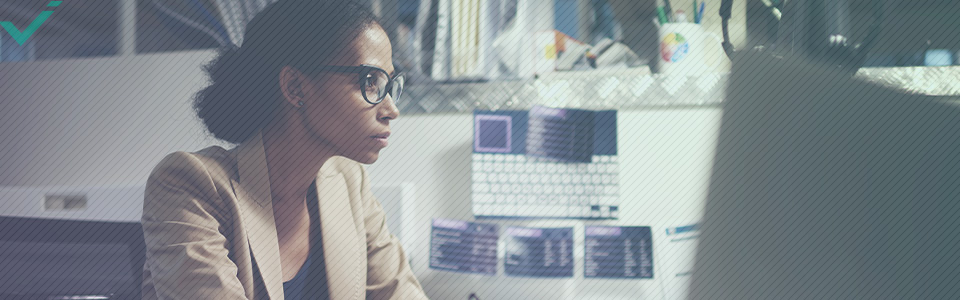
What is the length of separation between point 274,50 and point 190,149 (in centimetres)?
35

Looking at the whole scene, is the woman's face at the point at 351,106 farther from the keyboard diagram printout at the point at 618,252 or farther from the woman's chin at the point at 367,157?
the keyboard diagram printout at the point at 618,252

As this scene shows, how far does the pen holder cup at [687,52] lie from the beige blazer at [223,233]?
44 centimetres

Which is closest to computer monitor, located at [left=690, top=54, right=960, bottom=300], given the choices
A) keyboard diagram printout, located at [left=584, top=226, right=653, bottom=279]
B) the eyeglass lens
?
the eyeglass lens

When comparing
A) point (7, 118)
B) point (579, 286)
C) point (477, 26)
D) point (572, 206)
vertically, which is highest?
point (477, 26)

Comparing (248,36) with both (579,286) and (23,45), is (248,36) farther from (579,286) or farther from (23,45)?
(579,286)

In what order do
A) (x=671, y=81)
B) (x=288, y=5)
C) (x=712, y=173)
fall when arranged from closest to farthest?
1. (x=712, y=173)
2. (x=288, y=5)
3. (x=671, y=81)

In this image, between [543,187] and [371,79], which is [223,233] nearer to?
[371,79]

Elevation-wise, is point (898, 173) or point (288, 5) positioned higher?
point (288, 5)

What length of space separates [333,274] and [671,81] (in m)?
0.47

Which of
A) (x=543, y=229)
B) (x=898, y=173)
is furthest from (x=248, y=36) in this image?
(x=898, y=173)

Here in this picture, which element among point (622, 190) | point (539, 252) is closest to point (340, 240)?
point (539, 252)

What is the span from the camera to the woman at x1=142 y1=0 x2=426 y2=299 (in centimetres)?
46

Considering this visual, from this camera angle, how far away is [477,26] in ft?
2.28

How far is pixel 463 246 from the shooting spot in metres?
0.71
